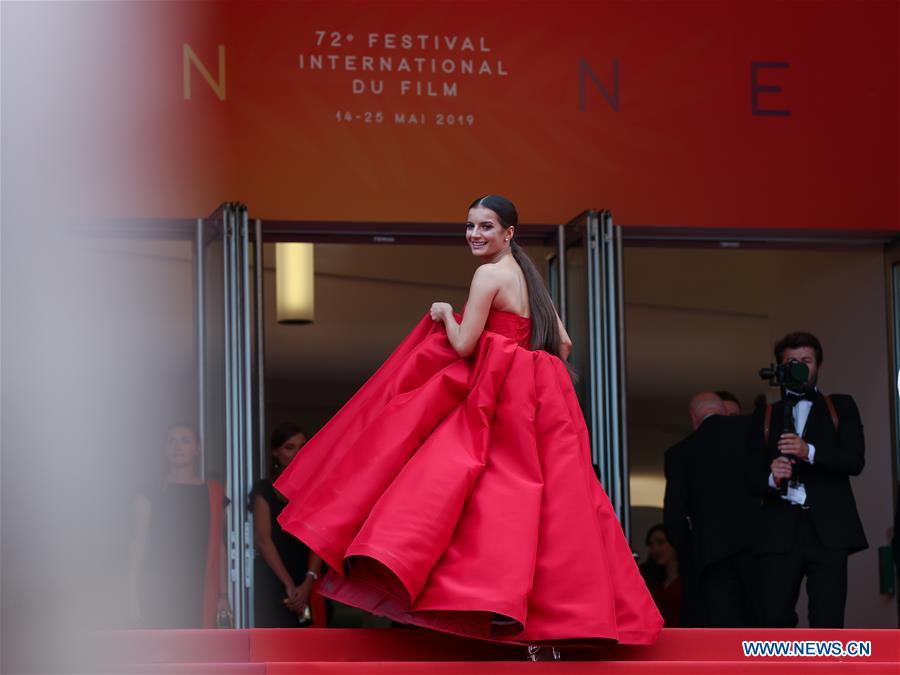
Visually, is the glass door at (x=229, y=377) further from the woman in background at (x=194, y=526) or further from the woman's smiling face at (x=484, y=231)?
the woman's smiling face at (x=484, y=231)

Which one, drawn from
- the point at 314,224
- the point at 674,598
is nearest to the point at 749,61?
the point at 314,224

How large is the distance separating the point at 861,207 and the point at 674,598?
2.19 m

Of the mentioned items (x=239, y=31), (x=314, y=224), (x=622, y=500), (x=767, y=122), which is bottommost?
(x=622, y=500)

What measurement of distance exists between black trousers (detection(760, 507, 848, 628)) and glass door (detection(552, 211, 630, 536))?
1.05 meters

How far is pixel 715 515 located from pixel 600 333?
1.07 meters

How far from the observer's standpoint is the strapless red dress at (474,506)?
11.8 feet

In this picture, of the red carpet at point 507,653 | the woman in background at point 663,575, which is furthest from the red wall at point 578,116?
the red carpet at point 507,653

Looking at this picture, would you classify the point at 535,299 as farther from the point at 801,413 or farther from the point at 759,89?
the point at 759,89

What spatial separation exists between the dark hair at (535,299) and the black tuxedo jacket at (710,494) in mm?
1623

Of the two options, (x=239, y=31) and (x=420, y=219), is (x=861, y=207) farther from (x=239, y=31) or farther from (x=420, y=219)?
(x=239, y=31)

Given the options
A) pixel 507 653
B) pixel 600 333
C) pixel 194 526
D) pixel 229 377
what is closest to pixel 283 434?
pixel 229 377

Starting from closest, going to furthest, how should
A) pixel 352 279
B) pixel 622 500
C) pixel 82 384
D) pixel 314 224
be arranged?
1. pixel 82 384
2. pixel 622 500
3. pixel 314 224
4. pixel 352 279

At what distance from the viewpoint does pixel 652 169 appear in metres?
6.82

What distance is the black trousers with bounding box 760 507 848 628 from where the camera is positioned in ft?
16.7
